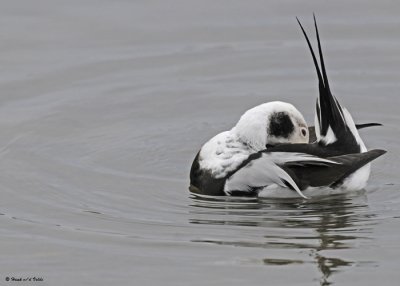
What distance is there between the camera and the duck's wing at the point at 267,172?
920 cm

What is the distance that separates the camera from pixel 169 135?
11.1m

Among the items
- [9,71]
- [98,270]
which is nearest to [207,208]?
[98,270]

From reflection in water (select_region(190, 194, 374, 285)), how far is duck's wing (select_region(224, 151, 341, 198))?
0.10 meters

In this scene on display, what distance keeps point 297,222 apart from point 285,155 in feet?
2.17

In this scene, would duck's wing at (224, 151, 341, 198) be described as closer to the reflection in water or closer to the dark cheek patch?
the reflection in water

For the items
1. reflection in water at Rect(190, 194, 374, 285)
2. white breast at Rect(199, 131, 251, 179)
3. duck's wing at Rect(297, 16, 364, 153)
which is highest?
duck's wing at Rect(297, 16, 364, 153)

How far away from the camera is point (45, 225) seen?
8.60 m

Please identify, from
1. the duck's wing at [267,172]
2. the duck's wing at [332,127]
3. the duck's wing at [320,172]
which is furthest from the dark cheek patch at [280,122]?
the duck's wing at [320,172]

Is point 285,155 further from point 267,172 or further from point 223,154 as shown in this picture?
point 223,154

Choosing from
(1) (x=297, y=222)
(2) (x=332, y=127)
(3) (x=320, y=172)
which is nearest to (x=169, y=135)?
(2) (x=332, y=127)

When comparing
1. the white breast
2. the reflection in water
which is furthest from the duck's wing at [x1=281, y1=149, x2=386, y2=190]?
the white breast

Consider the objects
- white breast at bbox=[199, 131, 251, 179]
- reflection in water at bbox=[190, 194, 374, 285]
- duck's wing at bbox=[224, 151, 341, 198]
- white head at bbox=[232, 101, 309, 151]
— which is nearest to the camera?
reflection in water at bbox=[190, 194, 374, 285]

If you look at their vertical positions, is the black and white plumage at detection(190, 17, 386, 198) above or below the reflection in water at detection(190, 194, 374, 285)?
above

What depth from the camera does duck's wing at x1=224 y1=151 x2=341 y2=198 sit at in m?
9.20
